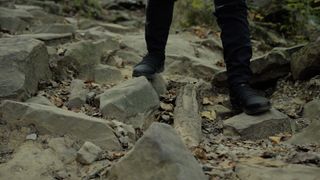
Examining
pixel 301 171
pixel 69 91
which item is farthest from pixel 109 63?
pixel 301 171

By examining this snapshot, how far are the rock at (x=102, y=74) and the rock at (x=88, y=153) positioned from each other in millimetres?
1488

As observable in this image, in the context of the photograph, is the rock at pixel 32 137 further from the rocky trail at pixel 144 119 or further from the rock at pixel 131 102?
the rock at pixel 131 102

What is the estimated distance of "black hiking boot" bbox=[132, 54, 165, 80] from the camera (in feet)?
12.3

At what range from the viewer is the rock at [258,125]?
10.5ft

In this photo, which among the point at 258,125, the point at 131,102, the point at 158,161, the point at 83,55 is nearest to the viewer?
the point at 158,161

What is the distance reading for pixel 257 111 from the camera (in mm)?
3268

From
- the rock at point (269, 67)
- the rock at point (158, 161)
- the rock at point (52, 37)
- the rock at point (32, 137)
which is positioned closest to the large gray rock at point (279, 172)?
the rock at point (158, 161)

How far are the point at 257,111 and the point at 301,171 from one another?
89 cm

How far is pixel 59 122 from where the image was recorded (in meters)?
3.02

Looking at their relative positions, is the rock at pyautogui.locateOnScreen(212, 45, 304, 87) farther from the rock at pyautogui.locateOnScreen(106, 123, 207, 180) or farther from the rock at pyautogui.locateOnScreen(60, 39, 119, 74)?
the rock at pyautogui.locateOnScreen(106, 123, 207, 180)

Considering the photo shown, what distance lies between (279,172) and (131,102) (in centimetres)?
131

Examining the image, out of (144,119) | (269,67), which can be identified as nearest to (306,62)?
(269,67)

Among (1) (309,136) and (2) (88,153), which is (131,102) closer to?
(2) (88,153)

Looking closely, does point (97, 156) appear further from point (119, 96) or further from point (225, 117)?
point (225, 117)
